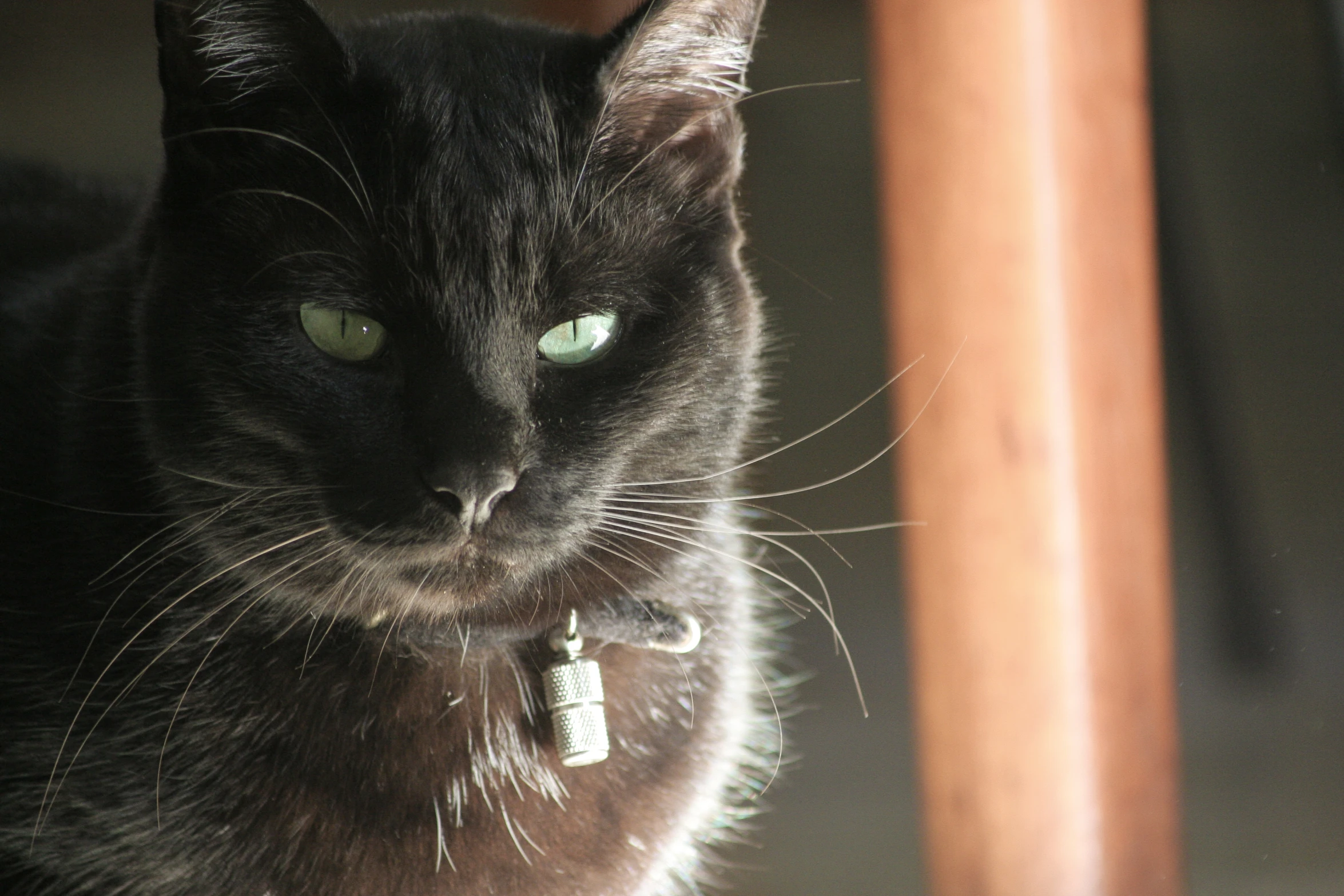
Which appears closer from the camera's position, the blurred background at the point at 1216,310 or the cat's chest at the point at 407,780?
the cat's chest at the point at 407,780

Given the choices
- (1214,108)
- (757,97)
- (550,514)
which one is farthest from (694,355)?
(1214,108)

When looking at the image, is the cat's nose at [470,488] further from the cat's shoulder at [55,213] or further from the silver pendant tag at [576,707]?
the cat's shoulder at [55,213]

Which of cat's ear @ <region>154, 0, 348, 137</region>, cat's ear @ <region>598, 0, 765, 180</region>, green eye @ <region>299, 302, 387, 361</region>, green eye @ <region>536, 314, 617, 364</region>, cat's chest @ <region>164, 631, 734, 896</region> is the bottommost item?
cat's chest @ <region>164, 631, 734, 896</region>

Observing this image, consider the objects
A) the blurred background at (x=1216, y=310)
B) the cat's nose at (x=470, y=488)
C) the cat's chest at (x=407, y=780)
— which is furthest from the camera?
the blurred background at (x=1216, y=310)

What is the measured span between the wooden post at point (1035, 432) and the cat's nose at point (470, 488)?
1.30 feet

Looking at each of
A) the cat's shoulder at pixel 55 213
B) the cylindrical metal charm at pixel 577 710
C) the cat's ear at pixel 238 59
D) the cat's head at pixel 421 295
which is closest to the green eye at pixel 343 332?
the cat's head at pixel 421 295

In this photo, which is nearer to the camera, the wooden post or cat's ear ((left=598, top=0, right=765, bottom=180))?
cat's ear ((left=598, top=0, right=765, bottom=180))

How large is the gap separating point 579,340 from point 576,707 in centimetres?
22

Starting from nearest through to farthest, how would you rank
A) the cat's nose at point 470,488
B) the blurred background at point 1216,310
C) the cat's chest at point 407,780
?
the cat's nose at point 470,488 → the cat's chest at point 407,780 → the blurred background at point 1216,310

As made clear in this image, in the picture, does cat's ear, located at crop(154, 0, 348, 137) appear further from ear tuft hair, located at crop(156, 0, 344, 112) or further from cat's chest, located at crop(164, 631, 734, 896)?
cat's chest, located at crop(164, 631, 734, 896)

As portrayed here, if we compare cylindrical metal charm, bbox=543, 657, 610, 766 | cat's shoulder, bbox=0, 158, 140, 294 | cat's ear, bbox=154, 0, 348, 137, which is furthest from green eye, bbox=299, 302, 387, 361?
cat's shoulder, bbox=0, 158, 140, 294

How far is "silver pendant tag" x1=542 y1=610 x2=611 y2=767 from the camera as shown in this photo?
0.67m

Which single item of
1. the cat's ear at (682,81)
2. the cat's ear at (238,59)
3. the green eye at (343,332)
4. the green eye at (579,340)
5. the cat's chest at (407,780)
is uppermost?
the cat's ear at (238,59)

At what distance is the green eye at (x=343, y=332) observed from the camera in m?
0.58
